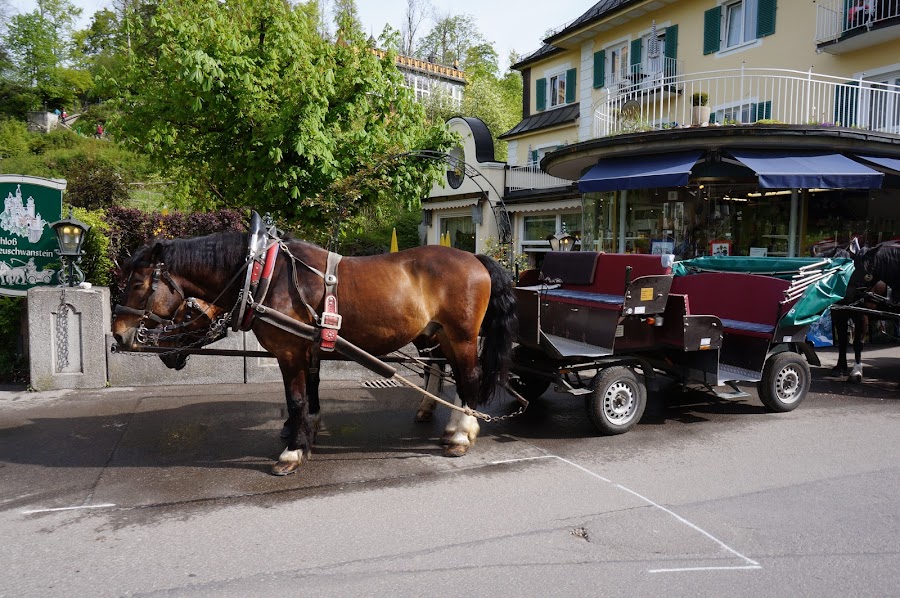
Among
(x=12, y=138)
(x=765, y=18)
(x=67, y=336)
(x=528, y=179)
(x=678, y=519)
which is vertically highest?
(x=765, y=18)

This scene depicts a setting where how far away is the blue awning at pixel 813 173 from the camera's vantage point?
10.3 metres

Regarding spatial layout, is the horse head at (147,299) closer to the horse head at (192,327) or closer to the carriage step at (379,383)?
the horse head at (192,327)

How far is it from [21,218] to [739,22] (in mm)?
17367

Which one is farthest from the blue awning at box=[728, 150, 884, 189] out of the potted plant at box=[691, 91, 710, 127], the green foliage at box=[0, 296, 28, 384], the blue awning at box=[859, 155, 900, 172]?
the green foliage at box=[0, 296, 28, 384]

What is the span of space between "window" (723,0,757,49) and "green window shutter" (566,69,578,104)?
680 centimetres

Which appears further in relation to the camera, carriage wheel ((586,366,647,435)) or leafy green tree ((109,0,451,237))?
leafy green tree ((109,0,451,237))

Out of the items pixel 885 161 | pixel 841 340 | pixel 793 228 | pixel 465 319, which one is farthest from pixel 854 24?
pixel 465 319

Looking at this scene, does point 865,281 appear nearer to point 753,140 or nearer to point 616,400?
point 753,140

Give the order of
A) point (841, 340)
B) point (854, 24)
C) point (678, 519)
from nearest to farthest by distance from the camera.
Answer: point (678, 519)
point (841, 340)
point (854, 24)

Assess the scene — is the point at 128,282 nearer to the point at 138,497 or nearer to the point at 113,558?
the point at 138,497

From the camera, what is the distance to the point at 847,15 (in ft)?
45.5

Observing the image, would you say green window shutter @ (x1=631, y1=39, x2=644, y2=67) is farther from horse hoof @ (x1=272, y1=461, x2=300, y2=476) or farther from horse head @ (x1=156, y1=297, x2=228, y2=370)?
horse hoof @ (x1=272, y1=461, x2=300, y2=476)

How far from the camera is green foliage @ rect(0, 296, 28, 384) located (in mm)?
7480

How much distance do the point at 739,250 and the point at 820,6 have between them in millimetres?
6677
